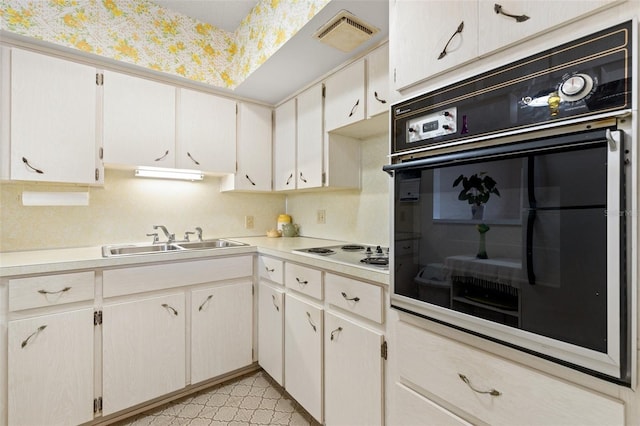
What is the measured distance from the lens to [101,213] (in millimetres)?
2109

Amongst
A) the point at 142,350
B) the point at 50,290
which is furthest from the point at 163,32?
the point at 142,350

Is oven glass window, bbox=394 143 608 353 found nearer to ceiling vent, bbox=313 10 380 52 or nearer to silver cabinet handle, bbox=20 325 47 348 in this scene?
ceiling vent, bbox=313 10 380 52

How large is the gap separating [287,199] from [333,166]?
3.43 feet

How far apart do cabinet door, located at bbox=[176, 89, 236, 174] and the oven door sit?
1.77 metres

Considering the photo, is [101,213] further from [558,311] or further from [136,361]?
[558,311]

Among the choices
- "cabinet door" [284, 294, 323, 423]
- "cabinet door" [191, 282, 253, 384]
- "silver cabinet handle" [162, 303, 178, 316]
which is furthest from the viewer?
"cabinet door" [191, 282, 253, 384]

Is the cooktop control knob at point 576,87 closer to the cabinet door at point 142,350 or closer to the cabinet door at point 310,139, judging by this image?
the cabinet door at point 310,139

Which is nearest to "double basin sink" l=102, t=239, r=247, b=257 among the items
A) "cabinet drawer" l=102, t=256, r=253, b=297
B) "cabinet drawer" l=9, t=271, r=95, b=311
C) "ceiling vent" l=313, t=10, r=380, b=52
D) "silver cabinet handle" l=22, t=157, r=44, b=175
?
"cabinet drawer" l=102, t=256, r=253, b=297

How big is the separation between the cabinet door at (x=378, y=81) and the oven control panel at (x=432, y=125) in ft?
2.04

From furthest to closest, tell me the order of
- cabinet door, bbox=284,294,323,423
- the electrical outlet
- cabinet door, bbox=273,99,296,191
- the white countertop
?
1. the electrical outlet
2. cabinet door, bbox=273,99,296,191
3. cabinet door, bbox=284,294,323,423
4. the white countertop

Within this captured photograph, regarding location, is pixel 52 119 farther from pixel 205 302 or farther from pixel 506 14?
pixel 506 14

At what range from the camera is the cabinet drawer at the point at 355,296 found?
4.05 feet

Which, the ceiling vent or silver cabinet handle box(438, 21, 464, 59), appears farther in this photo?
the ceiling vent

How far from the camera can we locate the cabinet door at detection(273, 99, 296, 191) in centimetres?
235
